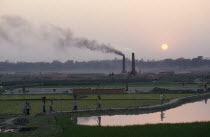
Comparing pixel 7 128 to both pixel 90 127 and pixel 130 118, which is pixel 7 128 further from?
pixel 130 118

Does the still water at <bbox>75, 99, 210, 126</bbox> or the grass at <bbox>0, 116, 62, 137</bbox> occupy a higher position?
the grass at <bbox>0, 116, 62, 137</bbox>

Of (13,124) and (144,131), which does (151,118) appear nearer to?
(144,131)

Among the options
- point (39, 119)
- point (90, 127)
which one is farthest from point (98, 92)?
point (90, 127)

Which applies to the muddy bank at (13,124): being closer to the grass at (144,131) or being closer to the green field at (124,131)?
the green field at (124,131)

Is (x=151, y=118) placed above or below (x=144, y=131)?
below

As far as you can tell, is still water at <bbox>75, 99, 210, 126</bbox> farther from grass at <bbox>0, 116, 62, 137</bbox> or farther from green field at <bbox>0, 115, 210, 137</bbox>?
green field at <bbox>0, 115, 210, 137</bbox>

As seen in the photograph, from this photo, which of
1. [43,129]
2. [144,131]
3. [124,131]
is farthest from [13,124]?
[144,131]

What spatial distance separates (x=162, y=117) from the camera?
1118 inches

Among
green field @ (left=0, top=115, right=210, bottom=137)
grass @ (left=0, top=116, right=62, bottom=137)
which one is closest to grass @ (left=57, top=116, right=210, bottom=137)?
green field @ (left=0, top=115, right=210, bottom=137)

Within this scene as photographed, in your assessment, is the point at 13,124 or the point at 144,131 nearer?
the point at 144,131

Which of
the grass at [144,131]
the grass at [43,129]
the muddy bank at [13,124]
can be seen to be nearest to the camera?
the grass at [144,131]

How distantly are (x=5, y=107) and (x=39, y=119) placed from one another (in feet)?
35.8

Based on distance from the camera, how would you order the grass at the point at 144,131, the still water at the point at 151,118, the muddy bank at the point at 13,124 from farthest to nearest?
1. the still water at the point at 151,118
2. the muddy bank at the point at 13,124
3. the grass at the point at 144,131

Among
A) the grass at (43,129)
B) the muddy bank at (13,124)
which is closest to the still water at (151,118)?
the grass at (43,129)
